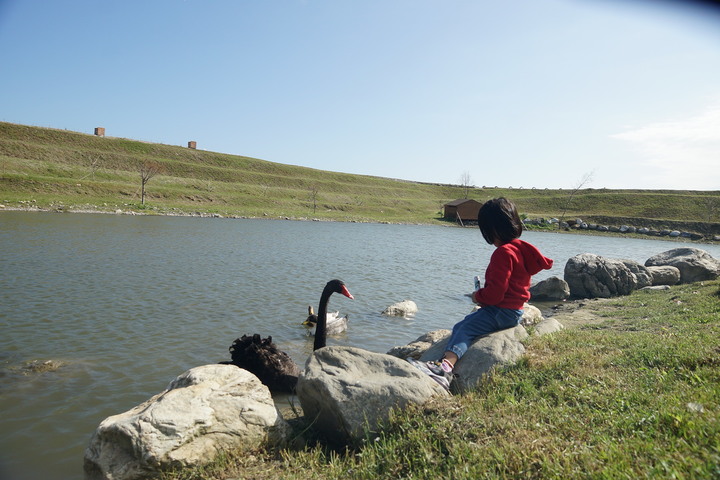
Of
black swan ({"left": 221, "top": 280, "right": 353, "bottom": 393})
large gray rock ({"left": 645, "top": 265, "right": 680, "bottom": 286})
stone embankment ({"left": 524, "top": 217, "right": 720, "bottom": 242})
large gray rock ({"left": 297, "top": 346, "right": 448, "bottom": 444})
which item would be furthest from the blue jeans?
stone embankment ({"left": 524, "top": 217, "right": 720, "bottom": 242})

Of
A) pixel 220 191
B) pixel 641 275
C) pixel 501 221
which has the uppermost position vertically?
pixel 220 191

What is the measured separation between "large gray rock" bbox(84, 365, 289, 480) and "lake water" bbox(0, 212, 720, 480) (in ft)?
3.16

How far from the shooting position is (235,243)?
28688 millimetres

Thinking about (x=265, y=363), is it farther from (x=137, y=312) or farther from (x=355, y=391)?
(x=137, y=312)

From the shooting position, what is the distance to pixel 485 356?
18.7ft

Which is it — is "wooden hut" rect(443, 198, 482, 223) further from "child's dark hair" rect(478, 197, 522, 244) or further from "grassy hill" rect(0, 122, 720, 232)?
"child's dark hair" rect(478, 197, 522, 244)

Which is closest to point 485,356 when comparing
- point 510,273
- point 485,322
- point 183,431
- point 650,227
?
point 485,322

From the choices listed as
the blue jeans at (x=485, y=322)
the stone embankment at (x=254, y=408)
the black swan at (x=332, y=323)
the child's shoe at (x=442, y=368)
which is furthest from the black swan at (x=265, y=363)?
the black swan at (x=332, y=323)

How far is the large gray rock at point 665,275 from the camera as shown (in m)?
17.1

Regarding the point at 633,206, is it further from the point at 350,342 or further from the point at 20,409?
the point at 20,409

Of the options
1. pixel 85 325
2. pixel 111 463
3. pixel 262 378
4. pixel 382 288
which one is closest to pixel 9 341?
pixel 85 325

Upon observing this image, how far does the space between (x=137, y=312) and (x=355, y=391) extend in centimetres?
853

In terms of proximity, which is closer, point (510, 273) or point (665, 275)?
point (510, 273)

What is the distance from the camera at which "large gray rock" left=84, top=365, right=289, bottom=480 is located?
14.2 feet
